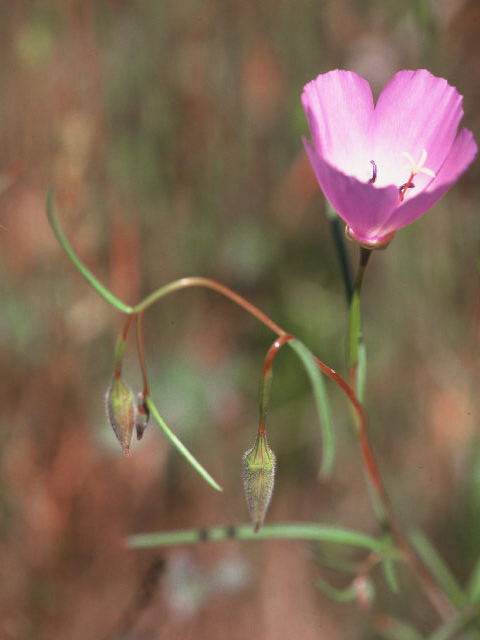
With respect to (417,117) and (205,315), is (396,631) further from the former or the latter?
(417,117)

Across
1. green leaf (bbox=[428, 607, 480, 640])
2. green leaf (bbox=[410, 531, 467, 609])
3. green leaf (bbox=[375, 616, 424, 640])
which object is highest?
green leaf (bbox=[428, 607, 480, 640])

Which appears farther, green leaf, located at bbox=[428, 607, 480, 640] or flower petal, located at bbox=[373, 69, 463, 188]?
green leaf, located at bbox=[428, 607, 480, 640]

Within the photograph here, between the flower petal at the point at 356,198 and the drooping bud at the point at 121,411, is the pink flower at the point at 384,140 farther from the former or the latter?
the drooping bud at the point at 121,411

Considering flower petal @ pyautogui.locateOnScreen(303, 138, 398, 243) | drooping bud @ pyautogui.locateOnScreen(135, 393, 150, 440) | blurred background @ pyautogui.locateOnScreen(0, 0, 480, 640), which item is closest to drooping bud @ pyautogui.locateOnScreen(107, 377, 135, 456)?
drooping bud @ pyautogui.locateOnScreen(135, 393, 150, 440)

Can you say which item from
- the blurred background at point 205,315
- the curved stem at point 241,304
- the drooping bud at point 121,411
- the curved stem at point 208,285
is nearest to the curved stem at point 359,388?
the curved stem at point 241,304

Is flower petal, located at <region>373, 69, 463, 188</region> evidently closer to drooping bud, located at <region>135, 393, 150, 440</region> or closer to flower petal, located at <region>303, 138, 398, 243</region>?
flower petal, located at <region>303, 138, 398, 243</region>

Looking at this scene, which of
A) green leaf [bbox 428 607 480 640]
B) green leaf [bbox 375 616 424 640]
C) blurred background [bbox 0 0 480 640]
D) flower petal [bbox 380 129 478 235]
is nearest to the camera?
flower petal [bbox 380 129 478 235]
